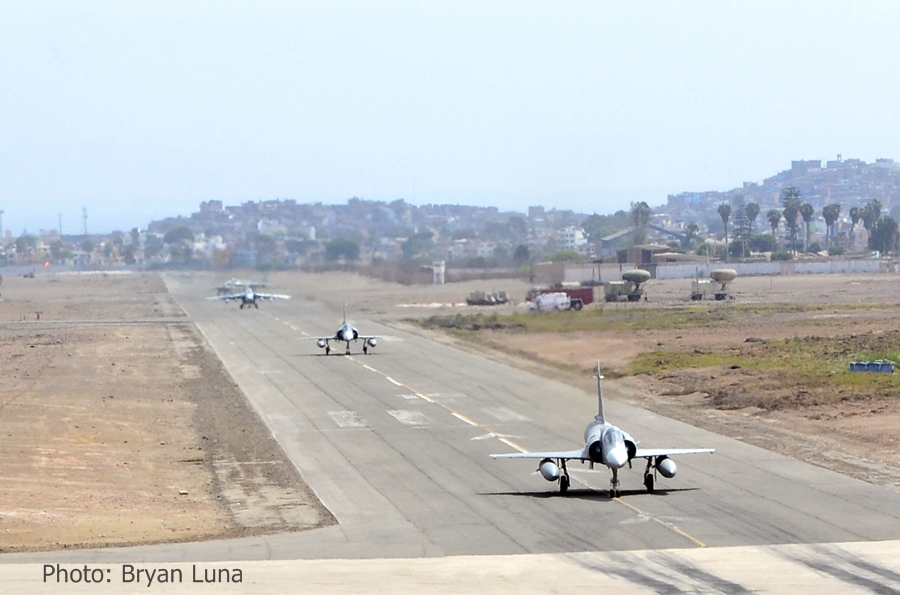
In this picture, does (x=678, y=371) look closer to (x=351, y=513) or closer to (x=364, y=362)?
(x=364, y=362)

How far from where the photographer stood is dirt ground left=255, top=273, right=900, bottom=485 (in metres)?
46.4

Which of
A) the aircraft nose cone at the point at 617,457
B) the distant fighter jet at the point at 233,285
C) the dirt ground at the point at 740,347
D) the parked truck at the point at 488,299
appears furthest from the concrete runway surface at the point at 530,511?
the distant fighter jet at the point at 233,285

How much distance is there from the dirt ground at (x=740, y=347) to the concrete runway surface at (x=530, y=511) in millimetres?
2334

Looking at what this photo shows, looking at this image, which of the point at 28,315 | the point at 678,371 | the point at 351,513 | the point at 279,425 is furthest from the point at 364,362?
the point at 28,315

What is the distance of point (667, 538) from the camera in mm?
30141

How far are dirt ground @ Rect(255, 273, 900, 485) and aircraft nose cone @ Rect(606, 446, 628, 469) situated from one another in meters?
9.83

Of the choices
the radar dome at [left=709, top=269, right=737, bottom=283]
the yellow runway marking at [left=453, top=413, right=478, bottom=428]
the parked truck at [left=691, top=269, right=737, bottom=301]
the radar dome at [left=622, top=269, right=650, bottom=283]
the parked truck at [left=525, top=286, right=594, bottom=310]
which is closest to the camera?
the yellow runway marking at [left=453, top=413, right=478, bottom=428]

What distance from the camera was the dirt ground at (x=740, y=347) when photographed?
46375 mm

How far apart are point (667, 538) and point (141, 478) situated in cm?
1854

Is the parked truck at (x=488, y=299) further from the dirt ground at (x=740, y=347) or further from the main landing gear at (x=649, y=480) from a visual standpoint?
the main landing gear at (x=649, y=480)

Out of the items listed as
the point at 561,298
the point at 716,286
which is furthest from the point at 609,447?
the point at 716,286

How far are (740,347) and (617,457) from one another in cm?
4908

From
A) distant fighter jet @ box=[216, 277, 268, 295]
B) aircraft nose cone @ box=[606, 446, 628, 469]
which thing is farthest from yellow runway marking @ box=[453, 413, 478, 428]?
distant fighter jet @ box=[216, 277, 268, 295]

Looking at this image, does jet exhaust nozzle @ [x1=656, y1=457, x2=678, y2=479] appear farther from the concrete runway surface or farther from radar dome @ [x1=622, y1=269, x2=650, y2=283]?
radar dome @ [x1=622, y1=269, x2=650, y2=283]
